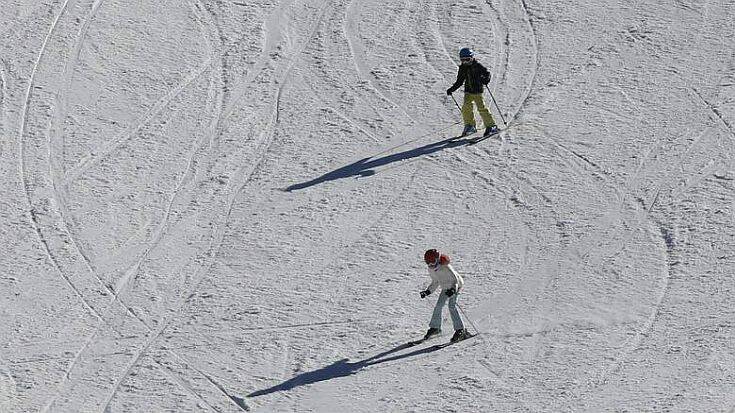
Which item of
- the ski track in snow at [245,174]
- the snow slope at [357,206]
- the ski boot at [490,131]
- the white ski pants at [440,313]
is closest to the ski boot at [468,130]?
the ski boot at [490,131]

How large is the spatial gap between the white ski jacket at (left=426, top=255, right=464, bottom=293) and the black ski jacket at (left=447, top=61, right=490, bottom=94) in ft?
14.4

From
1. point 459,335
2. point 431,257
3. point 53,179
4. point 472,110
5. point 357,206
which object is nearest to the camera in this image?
point 431,257

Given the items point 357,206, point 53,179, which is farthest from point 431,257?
point 53,179

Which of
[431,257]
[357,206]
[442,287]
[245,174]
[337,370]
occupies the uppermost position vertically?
[245,174]

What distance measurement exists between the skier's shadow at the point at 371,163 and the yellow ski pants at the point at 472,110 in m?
0.31

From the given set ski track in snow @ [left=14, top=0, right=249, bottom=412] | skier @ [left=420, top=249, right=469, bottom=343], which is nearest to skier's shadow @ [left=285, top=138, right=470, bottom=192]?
ski track in snow @ [left=14, top=0, right=249, bottom=412]

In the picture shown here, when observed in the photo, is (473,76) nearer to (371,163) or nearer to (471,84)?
(471,84)

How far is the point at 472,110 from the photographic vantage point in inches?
820

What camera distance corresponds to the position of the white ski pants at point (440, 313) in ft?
55.3

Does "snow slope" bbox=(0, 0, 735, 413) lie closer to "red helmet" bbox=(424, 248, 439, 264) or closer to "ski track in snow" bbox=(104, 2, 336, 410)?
"ski track in snow" bbox=(104, 2, 336, 410)

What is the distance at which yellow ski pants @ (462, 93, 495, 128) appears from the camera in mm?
20578

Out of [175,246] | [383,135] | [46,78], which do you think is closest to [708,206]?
[383,135]

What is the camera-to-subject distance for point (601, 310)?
17.6 m

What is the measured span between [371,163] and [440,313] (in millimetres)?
4106
